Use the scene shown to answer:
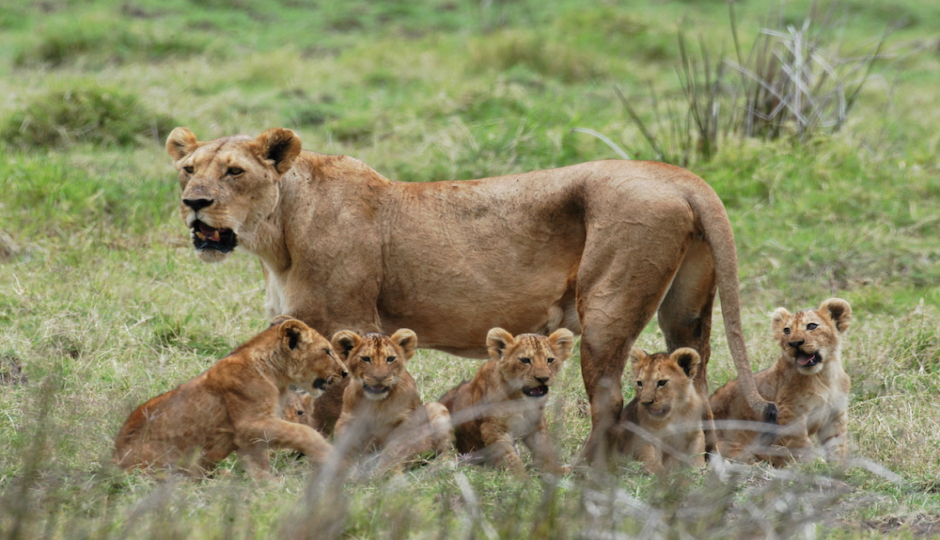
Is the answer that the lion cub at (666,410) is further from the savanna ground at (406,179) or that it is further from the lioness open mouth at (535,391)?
the lioness open mouth at (535,391)

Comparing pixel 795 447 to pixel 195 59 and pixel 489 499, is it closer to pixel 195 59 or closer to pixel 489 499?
pixel 489 499

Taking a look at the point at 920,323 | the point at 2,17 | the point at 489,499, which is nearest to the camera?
the point at 489,499

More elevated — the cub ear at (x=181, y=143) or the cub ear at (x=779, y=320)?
the cub ear at (x=181, y=143)

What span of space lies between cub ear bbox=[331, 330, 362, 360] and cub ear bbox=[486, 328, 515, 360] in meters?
0.57

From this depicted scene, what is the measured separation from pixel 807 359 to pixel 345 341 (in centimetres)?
215

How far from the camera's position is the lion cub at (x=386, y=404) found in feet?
15.4

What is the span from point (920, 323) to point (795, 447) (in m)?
1.86

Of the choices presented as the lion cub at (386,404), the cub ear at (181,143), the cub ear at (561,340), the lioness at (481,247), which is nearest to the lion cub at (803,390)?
the lioness at (481,247)

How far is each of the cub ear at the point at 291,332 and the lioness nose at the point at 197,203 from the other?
2.12 ft

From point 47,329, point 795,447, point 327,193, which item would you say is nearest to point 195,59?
point 47,329

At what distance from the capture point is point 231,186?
16.1 ft

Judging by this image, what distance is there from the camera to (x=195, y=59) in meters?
13.0

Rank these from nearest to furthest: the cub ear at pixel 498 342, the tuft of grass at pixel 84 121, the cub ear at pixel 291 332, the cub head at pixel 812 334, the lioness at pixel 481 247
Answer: the cub ear at pixel 291 332, the lioness at pixel 481 247, the cub ear at pixel 498 342, the cub head at pixel 812 334, the tuft of grass at pixel 84 121

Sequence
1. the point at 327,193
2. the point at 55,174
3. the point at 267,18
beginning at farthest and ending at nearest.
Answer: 1. the point at 267,18
2. the point at 55,174
3. the point at 327,193
